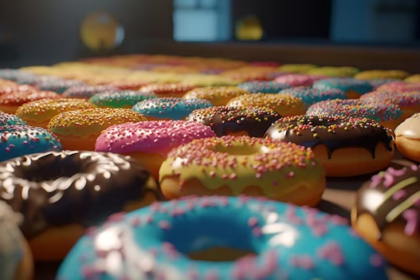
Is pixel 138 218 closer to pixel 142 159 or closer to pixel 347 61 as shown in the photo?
pixel 142 159

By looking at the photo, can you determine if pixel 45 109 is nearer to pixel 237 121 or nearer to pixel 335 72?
pixel 237 121

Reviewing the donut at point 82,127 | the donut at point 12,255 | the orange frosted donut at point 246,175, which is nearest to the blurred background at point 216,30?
the donut at point 82,127

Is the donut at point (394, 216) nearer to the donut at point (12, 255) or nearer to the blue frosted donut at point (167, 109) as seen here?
the donut at point (12, 255)

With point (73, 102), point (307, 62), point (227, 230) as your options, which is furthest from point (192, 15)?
point (227, 230)

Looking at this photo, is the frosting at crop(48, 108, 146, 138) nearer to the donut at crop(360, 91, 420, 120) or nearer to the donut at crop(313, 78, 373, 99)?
the donut at crop(360, 91, 420, 120)

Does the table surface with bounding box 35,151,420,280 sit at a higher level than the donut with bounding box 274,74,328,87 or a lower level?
lower

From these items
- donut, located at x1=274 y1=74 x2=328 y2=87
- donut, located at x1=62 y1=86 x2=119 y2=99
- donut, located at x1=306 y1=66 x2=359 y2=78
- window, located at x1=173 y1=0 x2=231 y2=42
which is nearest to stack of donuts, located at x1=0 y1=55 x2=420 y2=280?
donut, located at x1=62 y1=86 x2=119 y2=99
